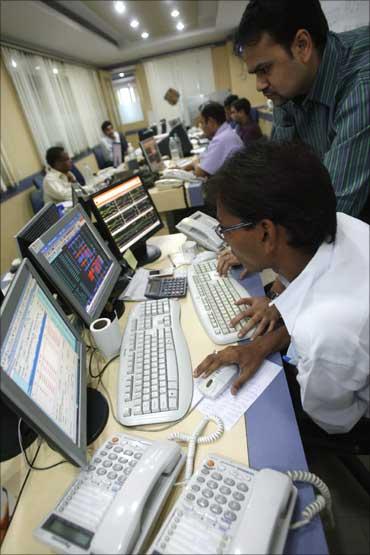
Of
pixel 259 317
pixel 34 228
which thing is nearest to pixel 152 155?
pixel 34 228

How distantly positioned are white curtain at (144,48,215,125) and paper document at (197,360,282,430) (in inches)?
349

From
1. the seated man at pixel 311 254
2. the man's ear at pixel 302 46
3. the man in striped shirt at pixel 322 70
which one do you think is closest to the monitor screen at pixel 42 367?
the seated man at pixel 311 254

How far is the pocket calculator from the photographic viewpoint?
1.25 m

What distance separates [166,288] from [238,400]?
60cm

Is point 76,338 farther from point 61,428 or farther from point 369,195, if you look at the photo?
point 369,195

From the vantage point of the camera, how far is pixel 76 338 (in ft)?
2.91

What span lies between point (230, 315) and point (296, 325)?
0.39 metres

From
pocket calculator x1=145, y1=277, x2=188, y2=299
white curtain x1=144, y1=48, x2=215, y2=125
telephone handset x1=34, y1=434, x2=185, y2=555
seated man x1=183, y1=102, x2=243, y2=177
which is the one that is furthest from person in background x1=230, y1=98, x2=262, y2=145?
white curtain x1=144, y1=48, x2=215, y2=125

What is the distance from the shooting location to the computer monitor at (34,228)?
998mm

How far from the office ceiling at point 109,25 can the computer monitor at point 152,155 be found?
6.48ft

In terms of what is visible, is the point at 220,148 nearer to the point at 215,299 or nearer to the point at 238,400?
the point at 215,299

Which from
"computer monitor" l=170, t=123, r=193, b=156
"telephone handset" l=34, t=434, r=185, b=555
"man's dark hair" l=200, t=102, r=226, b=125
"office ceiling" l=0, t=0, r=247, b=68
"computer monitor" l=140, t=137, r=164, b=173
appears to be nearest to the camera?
"telephone handset" l=34, t=434, r=185, b=555

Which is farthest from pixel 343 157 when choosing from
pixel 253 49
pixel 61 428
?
pixel 61 428

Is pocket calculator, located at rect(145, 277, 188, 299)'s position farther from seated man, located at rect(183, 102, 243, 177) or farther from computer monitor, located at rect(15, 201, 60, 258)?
seated man, located at rect(183, 102, 243, 177)
